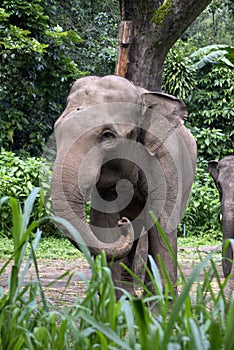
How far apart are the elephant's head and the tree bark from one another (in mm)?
2888

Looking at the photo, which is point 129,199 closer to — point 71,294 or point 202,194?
point 71,294

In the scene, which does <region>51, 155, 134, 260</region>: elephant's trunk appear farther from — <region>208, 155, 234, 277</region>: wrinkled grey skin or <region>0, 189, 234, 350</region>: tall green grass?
<region>208, 155, 234, 277</region>: wrinkled grey skin

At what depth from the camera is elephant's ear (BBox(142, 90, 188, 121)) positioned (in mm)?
4773

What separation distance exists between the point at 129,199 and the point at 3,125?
29.4ft

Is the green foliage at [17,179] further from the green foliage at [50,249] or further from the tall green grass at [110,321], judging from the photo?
the tall green grass at [110,321]

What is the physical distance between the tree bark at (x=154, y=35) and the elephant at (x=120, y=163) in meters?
2.62

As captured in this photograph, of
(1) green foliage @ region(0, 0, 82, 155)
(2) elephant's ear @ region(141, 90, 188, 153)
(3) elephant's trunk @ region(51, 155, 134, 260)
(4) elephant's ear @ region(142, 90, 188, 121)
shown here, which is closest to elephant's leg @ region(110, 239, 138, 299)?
(3) elephant's trunk @ region(51, 155, 134, 260)

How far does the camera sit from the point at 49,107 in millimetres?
14781

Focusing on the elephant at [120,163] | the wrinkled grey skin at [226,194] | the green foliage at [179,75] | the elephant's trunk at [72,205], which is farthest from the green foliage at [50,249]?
the green foliage at [179,75]

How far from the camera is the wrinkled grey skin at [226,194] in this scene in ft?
20.0

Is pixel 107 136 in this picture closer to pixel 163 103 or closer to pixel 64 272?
pixel 163 103

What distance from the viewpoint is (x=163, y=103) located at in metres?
4.80

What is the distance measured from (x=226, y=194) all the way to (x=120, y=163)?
7.47 feet

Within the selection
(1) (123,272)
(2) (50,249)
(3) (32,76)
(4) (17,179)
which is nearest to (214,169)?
(1) (123,272)
